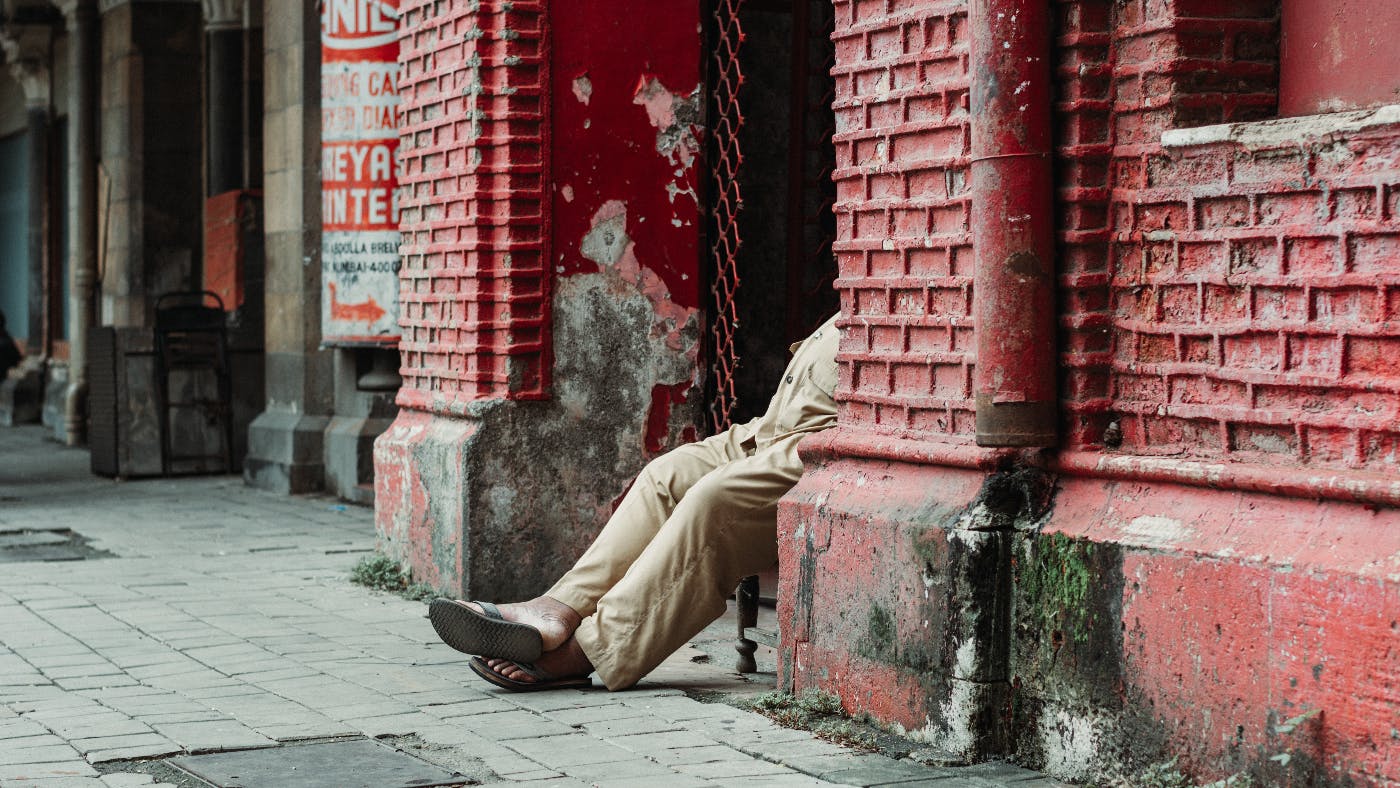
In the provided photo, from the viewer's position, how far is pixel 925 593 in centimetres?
439

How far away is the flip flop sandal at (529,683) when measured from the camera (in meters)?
5.10

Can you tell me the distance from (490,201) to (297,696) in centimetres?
228

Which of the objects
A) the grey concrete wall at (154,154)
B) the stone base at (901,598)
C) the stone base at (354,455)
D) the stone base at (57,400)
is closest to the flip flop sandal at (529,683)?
the stone base at (901,598)

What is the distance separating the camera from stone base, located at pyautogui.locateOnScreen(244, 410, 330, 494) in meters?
11.3

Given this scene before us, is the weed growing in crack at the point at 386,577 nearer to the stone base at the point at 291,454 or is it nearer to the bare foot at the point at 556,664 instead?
the bare foot at the point at 556,664

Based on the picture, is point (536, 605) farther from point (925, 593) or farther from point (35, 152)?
point (35, 152)

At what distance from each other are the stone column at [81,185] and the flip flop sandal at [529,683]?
11.7 m

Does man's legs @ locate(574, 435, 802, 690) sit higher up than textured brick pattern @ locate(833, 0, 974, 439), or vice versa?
textured brick pattern @ locate(833, 0, 974, 439)

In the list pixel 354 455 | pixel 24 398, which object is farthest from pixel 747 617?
pixel 24 398

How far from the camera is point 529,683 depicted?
5.11 metres

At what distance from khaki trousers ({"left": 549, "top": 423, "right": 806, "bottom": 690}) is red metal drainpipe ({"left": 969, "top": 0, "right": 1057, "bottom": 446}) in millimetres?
1079

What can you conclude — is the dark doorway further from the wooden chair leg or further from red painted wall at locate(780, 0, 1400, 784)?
red painted wall at locate(780, 0, 1400, 784)

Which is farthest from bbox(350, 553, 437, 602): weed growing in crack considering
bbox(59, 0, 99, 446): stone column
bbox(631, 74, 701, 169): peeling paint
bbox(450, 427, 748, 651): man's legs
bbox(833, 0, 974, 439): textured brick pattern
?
bbox(59, 0, 99, 446): stone column

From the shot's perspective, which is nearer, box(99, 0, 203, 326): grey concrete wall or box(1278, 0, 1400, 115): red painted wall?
box(1278, 0, 1400, 115): red painted wall
